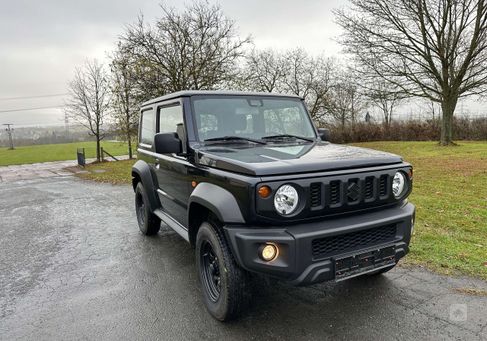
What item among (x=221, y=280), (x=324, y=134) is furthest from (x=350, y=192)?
(x=324, y=134)

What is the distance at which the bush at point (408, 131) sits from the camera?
25547mm

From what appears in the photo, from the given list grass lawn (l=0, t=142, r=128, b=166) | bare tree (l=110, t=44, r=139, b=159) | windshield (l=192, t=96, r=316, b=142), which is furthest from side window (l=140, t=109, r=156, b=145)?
grass lawn (l=0, t=142, r=128, b=166)

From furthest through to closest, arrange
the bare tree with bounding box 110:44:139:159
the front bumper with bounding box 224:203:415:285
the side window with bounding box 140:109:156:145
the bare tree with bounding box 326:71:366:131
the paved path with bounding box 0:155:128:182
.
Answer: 1. the bare tree with bounding box 326:71:366:131
2. the bare tree with bounding box 110:44:139:159
3. the paved path with bounding box 0:155:128:182
4. the side window with bounding box 140:109:156:145
5. the front bumper with bounding box 224:203:415:285

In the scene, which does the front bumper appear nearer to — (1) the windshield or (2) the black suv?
(2) the black suv

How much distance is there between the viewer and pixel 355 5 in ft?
65.5

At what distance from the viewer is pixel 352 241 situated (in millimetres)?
2686

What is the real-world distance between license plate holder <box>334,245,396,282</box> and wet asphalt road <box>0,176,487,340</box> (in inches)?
20.3

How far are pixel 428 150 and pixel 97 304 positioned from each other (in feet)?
62.8

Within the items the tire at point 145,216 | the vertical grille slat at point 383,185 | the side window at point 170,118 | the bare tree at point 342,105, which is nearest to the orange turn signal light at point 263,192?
the vertical grille slat at point 383,185

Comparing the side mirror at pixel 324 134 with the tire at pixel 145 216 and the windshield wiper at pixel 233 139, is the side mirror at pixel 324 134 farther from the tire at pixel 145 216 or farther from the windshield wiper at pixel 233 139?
the tire at pixel 145 216

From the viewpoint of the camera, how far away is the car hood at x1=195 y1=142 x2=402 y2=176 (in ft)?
8.29

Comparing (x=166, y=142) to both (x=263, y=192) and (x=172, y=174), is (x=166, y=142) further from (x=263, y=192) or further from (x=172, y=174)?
(x=263, y=192)

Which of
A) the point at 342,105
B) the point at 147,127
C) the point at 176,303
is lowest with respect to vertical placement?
the point at 176,303

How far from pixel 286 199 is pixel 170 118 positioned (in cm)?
217
